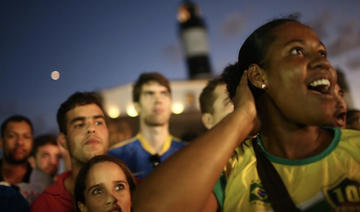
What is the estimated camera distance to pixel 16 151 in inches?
199

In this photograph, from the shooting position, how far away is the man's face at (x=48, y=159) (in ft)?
19.3

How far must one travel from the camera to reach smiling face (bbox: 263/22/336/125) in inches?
63.8

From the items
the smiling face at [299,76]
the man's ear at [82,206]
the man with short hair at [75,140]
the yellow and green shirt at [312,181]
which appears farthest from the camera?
the man with short hair at [75,140]

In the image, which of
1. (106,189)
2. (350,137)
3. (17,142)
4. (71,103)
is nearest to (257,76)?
(350,137)

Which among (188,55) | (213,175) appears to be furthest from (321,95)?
(188,55)

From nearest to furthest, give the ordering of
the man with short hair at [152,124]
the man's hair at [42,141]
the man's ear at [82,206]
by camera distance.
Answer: the man's ear at [82,206], the man with short hair at [152,124], the man's hair at [42,141]

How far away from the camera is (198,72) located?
161ft

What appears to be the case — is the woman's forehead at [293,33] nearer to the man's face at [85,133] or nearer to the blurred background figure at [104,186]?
the blurred background figure at [104,186]

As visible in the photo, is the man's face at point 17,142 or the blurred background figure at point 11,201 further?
the man's face at point 17,142

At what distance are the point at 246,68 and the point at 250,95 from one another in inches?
9.8

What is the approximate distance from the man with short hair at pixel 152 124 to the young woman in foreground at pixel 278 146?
2921 mm

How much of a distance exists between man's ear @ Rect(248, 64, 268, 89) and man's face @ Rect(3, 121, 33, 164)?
4.57 m

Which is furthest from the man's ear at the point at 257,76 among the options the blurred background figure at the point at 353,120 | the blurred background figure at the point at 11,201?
the blurred background figure at the point at 353,120

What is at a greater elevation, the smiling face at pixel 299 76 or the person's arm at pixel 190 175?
the smiling face at pixel 299 76
